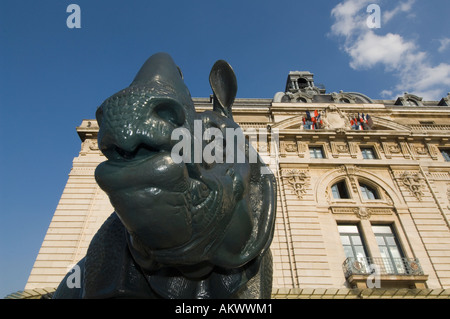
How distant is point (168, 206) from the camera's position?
110cm

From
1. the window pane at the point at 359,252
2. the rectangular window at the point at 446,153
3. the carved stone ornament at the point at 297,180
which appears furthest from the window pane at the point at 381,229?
the rectangular window at the point at 446,153

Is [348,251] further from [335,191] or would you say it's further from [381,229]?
[335,191]

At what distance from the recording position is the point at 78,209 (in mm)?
14148

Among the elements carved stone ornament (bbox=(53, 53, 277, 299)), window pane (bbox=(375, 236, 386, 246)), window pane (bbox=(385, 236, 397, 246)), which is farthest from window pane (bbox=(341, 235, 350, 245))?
carved stone ornament (bbox=(53, 53, 277, 299))

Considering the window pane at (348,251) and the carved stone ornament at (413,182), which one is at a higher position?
the carved stone ornament at (413,182)

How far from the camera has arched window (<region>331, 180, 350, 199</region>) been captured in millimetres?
15719

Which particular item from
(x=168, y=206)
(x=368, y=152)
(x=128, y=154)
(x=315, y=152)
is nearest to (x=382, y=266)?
(x=315, y=152)

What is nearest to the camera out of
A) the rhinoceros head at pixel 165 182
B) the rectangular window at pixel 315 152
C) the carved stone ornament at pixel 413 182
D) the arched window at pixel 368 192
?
the rhinoceros head at pixel 165 182

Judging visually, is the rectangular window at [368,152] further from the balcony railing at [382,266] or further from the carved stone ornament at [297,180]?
the balcony railing at [382,266]

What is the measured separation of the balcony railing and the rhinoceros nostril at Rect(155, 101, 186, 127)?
13.2 m

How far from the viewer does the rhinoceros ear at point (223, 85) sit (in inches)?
82.7

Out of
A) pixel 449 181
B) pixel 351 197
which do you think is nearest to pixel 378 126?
pixel 449 181

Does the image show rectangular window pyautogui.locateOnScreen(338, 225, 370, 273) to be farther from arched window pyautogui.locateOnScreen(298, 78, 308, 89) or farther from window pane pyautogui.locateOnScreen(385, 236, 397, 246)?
arched window pyautogui.locateOnScreen(298, 78, 308, 89)

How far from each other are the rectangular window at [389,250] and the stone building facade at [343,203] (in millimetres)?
54
